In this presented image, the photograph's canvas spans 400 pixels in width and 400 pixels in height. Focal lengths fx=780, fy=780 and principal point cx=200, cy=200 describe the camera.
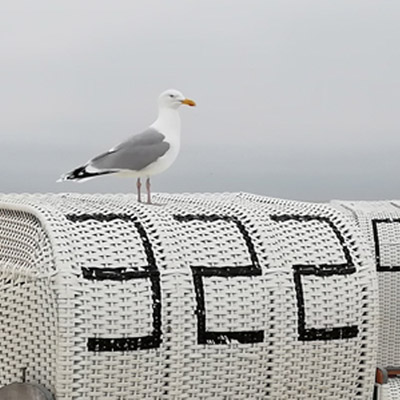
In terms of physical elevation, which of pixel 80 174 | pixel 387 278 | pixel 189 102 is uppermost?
pixel 189 102

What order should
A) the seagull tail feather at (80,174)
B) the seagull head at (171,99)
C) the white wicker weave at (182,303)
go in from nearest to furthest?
the white wicker weave at (182,303) → the seagull tail feather at (80,174) → the seagull head at (171,99)

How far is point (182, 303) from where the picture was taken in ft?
3.19

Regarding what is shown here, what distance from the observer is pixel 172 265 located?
983 millimetres

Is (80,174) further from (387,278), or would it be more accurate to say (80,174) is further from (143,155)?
(387,278)

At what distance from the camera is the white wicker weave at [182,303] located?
0.95m

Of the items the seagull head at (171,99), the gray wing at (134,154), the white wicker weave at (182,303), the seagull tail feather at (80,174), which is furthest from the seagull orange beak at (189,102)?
the white wicker weave at (182,303)

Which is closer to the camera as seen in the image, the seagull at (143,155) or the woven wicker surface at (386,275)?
the seagull at (143,155)

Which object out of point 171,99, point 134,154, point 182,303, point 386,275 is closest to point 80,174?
point 134,154

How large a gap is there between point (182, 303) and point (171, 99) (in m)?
0.51

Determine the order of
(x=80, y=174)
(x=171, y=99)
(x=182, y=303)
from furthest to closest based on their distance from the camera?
(x=171, y=99) → (x=80, y=174) → (x=182, y=303)

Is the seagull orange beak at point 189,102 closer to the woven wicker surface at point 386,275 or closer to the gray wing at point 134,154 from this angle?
the gray wing at point 134,154

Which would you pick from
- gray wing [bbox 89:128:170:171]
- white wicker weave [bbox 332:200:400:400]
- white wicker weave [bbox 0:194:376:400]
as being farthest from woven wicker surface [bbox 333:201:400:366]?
gray wing [bbox 89:128:170:171]

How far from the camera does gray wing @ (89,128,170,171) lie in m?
1.26

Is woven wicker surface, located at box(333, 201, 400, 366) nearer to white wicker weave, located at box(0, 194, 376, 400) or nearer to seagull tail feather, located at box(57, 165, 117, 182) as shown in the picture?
white wicker weave, located at box(0, 194, 376, 400)
